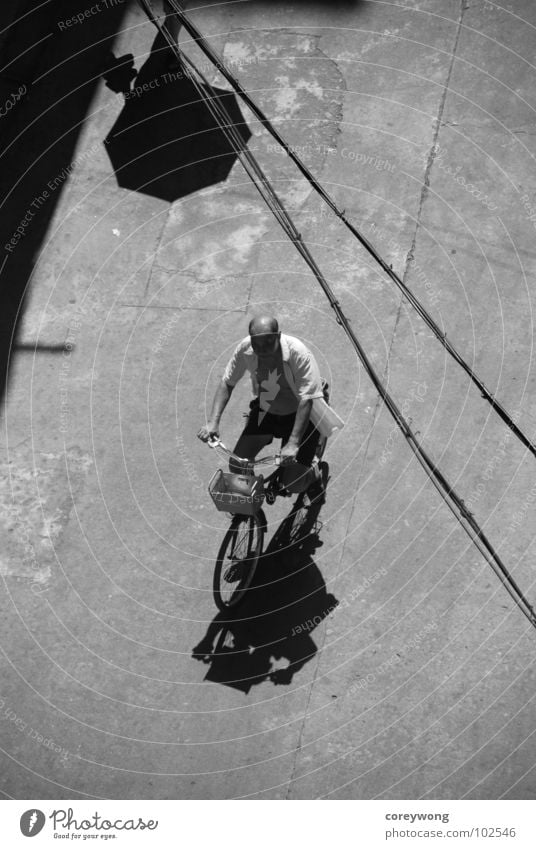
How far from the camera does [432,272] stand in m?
9.71

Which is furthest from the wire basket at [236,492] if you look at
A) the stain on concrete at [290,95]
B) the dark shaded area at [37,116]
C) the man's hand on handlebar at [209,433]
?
the stain on concrete at [290,95]

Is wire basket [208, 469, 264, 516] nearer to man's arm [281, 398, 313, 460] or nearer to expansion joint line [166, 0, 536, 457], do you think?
man's arm [281, 398, 313, 460]

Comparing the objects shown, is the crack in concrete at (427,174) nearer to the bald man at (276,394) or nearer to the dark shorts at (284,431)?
the dark shorts at (284,431)

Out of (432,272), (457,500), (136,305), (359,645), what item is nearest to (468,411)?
(457,500)

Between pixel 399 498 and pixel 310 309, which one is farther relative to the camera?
pixel 310 309

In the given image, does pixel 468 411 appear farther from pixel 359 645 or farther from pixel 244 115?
pixel 244 115

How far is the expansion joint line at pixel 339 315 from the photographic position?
8188mm

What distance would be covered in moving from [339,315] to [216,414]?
7.97ft

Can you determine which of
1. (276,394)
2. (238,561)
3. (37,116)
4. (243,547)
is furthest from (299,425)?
(37,116)

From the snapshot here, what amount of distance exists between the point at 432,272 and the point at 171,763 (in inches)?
208

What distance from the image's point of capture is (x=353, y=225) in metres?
10.1

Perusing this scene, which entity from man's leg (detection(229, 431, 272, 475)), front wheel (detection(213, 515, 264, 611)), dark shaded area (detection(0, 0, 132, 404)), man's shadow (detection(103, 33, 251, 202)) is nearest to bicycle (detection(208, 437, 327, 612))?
front wheel (detection(213, 515, 264, 611))

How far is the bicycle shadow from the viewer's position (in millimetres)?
8031

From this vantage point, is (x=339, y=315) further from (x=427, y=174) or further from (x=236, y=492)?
(x=236, y=492)
